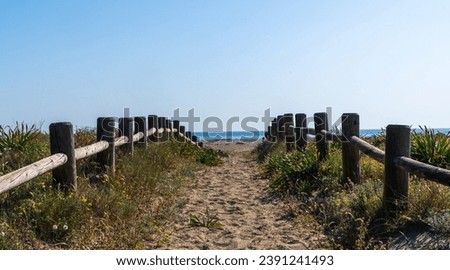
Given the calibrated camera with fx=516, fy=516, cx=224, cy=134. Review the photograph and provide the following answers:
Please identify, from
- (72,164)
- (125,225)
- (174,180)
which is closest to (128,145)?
(174,180)

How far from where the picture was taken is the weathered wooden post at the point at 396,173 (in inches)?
233

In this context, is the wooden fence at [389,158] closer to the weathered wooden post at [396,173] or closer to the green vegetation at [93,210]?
the weathered wooden post at [396,173]

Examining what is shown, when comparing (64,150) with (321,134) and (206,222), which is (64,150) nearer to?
(206,222)

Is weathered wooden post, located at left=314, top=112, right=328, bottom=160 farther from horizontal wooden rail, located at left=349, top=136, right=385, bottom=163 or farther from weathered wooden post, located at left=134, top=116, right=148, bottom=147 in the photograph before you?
weathered wooden post, located at left=134, top=116, right=148, bottom=147

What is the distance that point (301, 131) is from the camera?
12.9m

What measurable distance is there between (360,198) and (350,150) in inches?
82.5

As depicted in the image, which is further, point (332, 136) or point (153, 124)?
point (153, 124)

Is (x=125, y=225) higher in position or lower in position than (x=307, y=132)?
lower

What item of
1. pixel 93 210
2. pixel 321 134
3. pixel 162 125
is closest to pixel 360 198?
pixel 93 210

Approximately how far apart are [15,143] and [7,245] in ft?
19.2

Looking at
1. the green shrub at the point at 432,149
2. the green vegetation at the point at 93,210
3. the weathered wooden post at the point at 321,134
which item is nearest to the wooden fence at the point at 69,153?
the green vegetation at the point at 93,210

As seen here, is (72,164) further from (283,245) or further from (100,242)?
(283,245)

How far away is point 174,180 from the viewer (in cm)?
987

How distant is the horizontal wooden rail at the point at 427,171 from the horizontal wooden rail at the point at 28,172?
Result: 3.99 m
